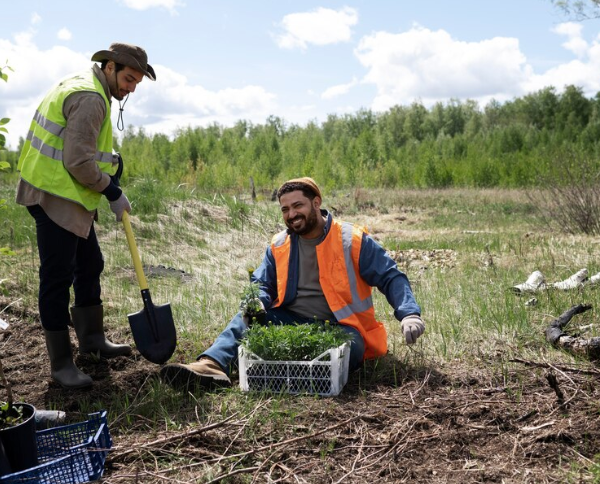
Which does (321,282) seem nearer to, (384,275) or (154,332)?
(384,275)

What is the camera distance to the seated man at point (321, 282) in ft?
12.6

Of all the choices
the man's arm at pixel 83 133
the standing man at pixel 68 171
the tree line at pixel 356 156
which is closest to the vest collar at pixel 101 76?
the standing man at pixel 68 171

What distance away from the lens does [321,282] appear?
13.0ft

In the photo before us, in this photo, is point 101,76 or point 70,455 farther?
point 101,76

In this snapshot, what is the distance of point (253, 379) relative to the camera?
362cm

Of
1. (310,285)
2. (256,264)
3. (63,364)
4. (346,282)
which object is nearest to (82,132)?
(63,364)

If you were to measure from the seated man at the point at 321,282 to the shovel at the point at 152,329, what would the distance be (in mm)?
246

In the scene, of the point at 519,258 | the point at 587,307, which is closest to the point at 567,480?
the point at 587,307

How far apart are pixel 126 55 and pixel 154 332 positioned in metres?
1.71

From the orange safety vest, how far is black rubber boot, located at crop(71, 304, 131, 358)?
157 centimetres

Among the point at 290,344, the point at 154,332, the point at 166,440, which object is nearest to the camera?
the point at 166,440

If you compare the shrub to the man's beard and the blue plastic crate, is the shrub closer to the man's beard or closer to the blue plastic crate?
the man's beard

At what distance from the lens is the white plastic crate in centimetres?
346

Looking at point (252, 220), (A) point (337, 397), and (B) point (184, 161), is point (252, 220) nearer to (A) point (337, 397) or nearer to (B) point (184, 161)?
(A) point (337, 397)
